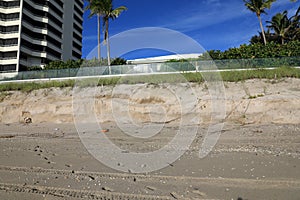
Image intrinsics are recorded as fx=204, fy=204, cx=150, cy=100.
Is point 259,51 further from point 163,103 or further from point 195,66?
point 163,103

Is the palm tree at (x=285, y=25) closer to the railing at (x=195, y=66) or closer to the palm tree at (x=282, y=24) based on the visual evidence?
the palm tree at (x=282, y=24)

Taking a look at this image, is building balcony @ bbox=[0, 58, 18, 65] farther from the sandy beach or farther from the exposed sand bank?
the sandy beach

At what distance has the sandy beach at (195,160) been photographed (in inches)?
125

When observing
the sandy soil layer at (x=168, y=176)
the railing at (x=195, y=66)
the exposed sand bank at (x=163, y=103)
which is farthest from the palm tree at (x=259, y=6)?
the sandy soil layer at (x=168, y=176)

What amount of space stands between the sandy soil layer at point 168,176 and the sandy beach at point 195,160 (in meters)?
0.01

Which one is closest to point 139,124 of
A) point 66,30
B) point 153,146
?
point 153,146

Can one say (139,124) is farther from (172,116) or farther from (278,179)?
(278,179)

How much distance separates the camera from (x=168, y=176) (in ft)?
12.4

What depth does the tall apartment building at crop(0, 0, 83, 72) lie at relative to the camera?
1448 inches

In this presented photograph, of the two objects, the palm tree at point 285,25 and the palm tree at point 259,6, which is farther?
the palm tree at point 285,25

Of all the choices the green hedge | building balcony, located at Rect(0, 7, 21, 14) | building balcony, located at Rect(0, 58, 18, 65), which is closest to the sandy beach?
the green hedge

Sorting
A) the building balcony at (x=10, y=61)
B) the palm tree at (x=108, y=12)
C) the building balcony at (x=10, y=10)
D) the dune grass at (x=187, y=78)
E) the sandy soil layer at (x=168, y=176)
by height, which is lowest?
the sandy soil layer at (x=168, y=176)

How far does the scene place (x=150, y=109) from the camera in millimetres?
11008

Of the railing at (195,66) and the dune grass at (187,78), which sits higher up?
the railing at (195,66)
